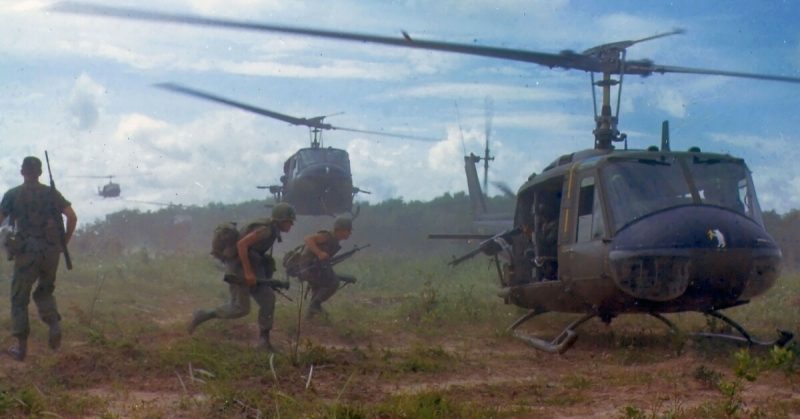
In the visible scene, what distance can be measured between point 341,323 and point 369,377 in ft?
12.6

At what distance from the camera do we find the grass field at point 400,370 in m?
5.14

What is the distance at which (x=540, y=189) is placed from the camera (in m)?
9.38

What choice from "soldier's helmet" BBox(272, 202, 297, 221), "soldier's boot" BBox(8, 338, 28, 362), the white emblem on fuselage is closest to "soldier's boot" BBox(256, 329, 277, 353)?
"soldier's helmet" BBox(272, 202, 297, 221)

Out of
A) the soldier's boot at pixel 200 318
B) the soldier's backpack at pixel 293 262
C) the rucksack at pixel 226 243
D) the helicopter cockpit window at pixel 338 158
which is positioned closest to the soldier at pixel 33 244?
the soldier's boot at pixel 200 318

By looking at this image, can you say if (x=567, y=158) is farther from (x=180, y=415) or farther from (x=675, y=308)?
(x=180, y=415)

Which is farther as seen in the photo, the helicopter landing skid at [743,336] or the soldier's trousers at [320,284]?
the soldier's trousers at [320,284]

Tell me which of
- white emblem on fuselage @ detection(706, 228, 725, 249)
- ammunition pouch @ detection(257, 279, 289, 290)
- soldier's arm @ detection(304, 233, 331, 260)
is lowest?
ammunition pouch @ detection(257, 279, 289, 290)

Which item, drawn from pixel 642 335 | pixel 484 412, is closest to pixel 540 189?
pixel 642 335

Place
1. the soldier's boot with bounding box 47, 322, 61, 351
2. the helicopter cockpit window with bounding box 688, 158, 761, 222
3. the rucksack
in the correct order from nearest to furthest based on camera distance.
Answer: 1. the helicopter cockpit window with bounding box 688, 158, 761, 222
2. the soldier's boot with bounding box 47, 322, 61, 351
3. the rucksack

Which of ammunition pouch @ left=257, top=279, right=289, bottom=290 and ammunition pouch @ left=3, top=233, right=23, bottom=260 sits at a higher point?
ammunition pouch @ left=3, top=233, right=23, bottom=260

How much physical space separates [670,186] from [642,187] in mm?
256

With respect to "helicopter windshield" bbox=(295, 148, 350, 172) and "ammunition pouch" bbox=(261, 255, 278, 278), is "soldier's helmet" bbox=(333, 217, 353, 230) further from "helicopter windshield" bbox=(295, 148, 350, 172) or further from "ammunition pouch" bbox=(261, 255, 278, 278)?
"helicopter windshield" bbox=(295, 148, 350, 172)

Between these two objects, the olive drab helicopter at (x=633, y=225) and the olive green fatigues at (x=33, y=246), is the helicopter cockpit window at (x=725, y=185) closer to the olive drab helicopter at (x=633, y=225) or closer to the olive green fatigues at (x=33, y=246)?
the olive drab helicopter at (x=633, y=225)

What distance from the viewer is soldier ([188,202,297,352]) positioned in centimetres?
814
